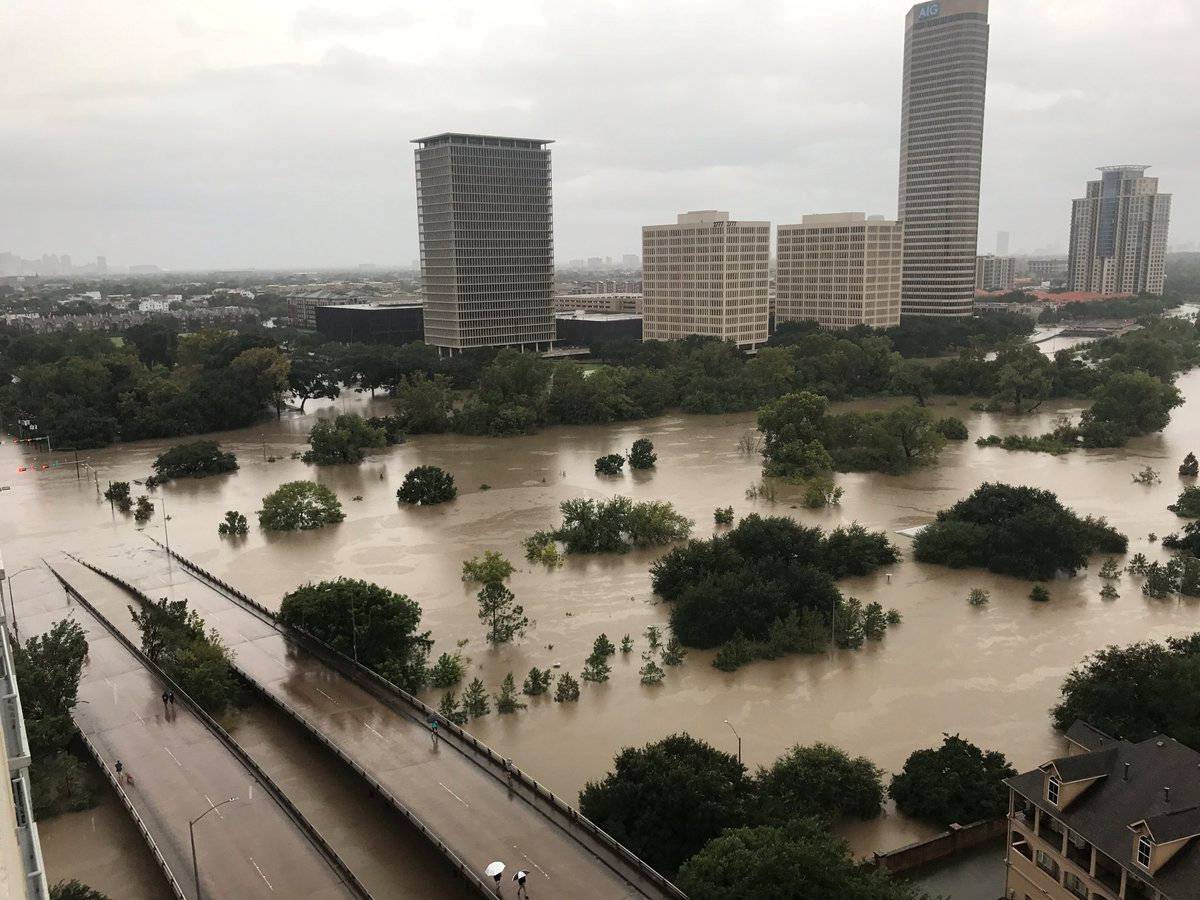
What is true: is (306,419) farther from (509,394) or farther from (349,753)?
(349,753)

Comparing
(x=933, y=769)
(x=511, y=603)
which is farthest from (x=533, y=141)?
(x=933, y=769)

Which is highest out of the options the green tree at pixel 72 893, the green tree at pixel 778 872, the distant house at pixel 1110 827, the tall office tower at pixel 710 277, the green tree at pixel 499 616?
the tall office tower at pixel 710 277

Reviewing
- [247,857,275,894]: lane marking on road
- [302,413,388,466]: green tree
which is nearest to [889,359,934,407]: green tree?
[302,413,388,466]: green tree

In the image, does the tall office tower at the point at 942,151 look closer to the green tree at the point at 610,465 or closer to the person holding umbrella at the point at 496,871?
the green tree at the point at 610,465

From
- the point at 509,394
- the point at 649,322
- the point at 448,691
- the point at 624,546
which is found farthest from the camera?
the point at 649,322

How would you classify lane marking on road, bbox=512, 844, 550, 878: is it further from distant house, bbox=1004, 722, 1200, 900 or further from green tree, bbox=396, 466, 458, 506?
green tree, bbox=396, 466, 458, 506

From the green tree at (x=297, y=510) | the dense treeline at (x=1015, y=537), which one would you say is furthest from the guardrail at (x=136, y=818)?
the dense treeline at (x=1015, y=537)
